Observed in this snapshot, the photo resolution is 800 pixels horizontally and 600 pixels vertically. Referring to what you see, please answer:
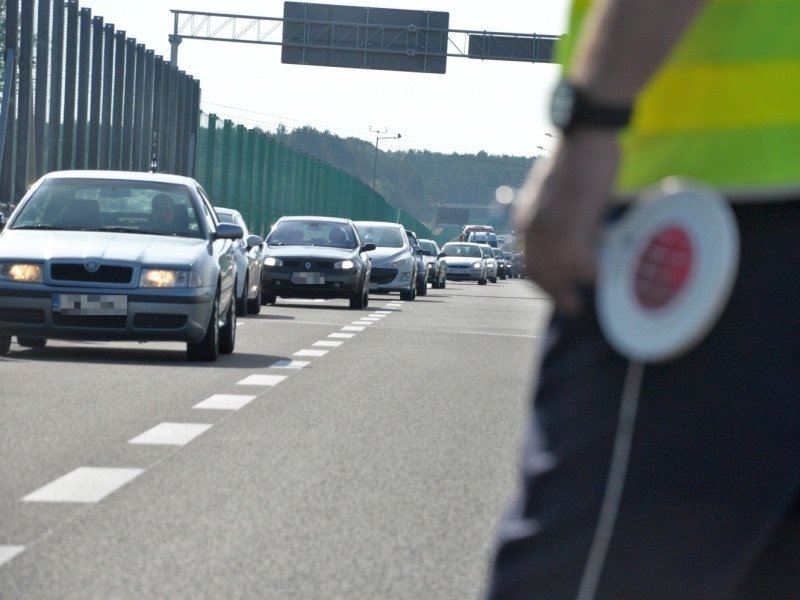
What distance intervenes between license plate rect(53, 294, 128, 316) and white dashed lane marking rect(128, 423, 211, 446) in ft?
13.9

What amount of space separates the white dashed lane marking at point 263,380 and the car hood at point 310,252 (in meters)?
14.8

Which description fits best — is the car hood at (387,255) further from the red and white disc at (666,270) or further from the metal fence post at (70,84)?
the red and white disc at (666,270)

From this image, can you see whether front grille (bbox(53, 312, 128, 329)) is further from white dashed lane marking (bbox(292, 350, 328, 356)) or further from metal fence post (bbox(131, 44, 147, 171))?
metal fence post (bbox(131, 44, 147, 171))

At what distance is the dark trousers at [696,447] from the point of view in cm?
208

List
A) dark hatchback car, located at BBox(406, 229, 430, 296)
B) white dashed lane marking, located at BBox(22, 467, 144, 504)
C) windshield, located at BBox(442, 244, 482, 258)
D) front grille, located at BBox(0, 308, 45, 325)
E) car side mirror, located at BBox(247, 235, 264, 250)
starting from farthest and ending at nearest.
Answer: windshield, located at BBox(442, 244, 482, 258) < dark hatchback car, located at BBox(406, 229, 430, 296) < car side mirror, located at BBox(247, 235, 264, 250) < front grille, located at BBox(0, 308, 45, 325) < white dashed lane marking, located at BBox(22, 467, 144, 504)

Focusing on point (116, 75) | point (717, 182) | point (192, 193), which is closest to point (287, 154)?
point (116, 75)

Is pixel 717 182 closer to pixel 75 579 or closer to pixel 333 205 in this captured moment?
pixel 75 579

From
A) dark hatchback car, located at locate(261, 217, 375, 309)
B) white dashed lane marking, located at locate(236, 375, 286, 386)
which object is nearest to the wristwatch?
white dashed lane marking, located at locate(236, 375, 286, 386)

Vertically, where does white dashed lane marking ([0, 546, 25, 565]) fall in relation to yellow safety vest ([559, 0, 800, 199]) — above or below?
below

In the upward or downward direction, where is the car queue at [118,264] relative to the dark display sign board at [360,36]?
downward

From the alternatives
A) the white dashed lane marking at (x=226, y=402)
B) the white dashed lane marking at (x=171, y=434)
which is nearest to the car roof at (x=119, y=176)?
the white dashed lane marking at (x=226, y=402)

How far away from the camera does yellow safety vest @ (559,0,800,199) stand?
212cm

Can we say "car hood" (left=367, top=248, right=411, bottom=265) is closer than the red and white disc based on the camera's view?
No

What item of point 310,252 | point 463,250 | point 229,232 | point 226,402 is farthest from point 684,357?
point 463,250
